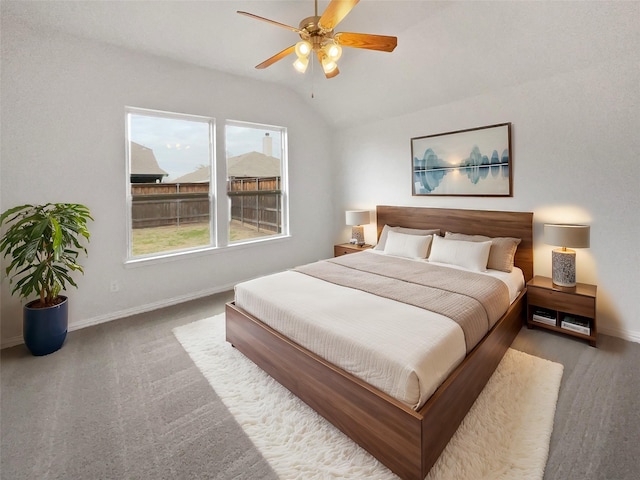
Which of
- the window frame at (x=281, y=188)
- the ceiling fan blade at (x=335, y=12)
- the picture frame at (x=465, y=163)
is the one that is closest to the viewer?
the ceiling fan blade at (x=335, y=12)

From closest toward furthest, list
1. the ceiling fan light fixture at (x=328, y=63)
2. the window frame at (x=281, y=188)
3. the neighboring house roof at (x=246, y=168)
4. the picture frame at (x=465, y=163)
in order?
→ the ceiling fan light fixture at (x=328, y=63), the picture frame at (x=465, y=163), the neighboring house roof at (x=246, y=168), the window frame at (x=281, y=188)

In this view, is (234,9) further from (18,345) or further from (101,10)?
(18,345)

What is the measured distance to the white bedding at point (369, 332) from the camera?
1.57m

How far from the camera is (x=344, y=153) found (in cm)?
532

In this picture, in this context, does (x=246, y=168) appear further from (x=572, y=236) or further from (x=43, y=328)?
(x=572, y=236)

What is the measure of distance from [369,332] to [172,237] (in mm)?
3132

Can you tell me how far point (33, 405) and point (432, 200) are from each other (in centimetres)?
438

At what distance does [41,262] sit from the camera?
2.63m

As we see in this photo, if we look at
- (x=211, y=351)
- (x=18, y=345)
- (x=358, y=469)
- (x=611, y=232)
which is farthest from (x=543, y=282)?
(x=18, y=345)

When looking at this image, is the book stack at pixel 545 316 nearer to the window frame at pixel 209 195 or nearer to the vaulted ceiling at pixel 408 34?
the vaulted ceiling at pixel 408 34

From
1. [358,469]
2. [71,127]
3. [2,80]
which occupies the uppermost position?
[2,80]

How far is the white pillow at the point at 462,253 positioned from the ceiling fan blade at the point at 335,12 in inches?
96.1

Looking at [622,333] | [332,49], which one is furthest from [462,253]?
[332,49]

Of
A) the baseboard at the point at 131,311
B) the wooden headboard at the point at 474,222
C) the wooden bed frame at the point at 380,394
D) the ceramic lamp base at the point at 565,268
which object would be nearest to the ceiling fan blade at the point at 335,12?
the wooden bed frame at the point at 380,394
